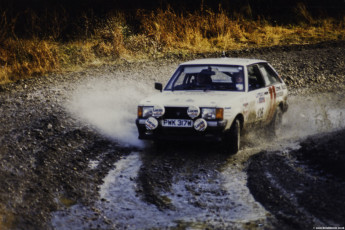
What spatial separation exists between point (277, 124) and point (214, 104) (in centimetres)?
241

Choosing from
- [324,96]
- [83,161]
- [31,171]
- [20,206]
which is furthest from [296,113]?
[20,206]

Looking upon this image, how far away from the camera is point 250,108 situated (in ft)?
30.5

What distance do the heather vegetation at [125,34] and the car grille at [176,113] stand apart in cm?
687

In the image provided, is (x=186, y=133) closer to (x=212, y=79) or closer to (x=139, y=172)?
(x=139, y=172)

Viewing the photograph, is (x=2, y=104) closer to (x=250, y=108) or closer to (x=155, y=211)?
(x=250, y=108)

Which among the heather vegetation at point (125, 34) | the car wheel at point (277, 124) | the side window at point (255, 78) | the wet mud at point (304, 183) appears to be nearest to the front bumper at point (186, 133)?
the wet mud at point (304, 183)

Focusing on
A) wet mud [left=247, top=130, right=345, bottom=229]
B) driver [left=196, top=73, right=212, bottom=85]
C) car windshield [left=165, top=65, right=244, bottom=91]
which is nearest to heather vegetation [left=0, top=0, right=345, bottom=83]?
car windshield [left=165, top=65, right=244, bottom=91]

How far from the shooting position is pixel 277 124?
10.5 meters

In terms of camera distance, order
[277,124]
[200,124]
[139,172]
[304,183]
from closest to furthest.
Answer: [304,183], [139,172], [200,124], [277,124]

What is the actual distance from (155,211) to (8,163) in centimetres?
256

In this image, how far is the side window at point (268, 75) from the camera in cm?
1035

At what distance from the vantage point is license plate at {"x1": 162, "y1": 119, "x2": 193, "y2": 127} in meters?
8.52

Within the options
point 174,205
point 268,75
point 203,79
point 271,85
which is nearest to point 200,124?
point 203,79

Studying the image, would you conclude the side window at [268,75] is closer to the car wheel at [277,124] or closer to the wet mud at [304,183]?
the car wheel at [277,124]
